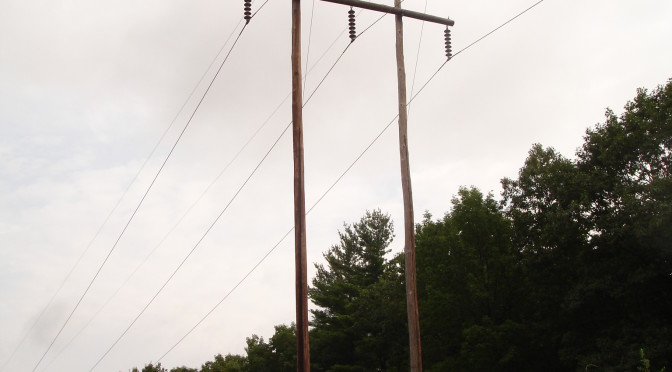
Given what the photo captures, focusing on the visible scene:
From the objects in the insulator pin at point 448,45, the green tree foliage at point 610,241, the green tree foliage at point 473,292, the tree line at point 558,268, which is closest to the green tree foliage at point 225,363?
the tree line at point 558,268

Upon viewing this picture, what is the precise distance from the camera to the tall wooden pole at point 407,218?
38.0ft

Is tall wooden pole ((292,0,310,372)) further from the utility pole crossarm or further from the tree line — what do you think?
the tree line

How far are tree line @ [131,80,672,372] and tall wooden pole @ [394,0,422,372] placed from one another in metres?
18.5

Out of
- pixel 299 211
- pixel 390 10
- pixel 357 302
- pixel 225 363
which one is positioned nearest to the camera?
pixel 299 211

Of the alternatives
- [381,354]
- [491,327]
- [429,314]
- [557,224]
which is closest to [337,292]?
[381,354]

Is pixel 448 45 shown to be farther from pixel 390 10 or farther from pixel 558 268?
pixel 558 268

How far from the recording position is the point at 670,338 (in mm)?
28031

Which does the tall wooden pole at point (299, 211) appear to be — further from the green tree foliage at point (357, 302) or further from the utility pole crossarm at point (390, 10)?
the green tree foliage at point (357, 302)

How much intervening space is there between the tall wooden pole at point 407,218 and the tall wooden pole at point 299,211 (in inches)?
92.9

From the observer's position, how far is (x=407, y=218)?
12391mm

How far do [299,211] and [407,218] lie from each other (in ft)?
8.89

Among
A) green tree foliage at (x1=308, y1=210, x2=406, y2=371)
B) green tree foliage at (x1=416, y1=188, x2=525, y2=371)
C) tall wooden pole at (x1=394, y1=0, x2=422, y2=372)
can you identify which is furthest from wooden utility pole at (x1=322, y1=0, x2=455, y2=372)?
green tree foliage at (x1=308, y1=210, x2=406, y2=371)

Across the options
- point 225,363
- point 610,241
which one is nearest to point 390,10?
point 610,241

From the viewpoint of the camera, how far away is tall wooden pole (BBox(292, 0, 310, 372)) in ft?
33.1
